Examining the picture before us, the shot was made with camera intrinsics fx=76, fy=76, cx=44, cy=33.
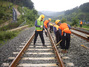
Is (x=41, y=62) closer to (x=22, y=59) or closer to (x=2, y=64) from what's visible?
(x=22, y=59)

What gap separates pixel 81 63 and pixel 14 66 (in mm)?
2510

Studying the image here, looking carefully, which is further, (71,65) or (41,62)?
(41,62)

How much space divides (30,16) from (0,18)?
402 inches

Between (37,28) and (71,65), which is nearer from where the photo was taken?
(71,65)

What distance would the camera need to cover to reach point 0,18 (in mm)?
17234

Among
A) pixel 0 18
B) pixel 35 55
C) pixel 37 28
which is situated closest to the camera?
pixel 35 55

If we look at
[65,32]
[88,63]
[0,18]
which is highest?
[0,18]

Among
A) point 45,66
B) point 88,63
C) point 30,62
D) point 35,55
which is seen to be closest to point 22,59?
point 30,62

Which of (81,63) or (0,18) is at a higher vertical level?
(0,18)

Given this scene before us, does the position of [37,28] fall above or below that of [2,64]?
above

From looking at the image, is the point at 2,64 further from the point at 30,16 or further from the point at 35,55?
the point at 30,16

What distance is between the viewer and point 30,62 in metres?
2.97

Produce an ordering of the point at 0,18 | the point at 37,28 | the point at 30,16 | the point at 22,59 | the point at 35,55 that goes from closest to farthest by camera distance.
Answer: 1. the point at 22,59
2. the point at 35,55
3. the point at 37,28
4. the point at 0,18
5. the point at 30,16

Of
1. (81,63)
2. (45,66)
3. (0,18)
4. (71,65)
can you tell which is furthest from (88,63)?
(0,18)
